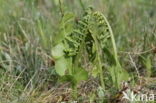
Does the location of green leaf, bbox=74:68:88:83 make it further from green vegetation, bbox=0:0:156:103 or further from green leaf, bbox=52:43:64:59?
green leaf, bbox=52:43:64:59

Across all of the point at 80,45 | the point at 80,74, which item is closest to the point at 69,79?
the point at 80,74

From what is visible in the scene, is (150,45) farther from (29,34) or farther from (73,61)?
(29,34)

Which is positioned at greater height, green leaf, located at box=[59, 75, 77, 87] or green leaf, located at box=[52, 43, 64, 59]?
green leaf, located at box=[52, 43, 64, 59]

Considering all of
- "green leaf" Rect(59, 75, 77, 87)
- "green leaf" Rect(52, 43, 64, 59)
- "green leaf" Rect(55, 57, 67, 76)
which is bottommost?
"green leaf" Rect(59, 75, 77, 87)

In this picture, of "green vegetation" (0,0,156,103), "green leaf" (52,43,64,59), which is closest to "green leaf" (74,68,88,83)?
"green vegetation" (0,0,156,103)

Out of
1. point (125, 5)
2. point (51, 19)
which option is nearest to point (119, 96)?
point (51, 19)

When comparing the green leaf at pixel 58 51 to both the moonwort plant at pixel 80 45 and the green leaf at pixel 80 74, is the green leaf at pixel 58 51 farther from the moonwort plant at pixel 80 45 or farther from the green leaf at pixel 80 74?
the green leaf at pixel 80 74
